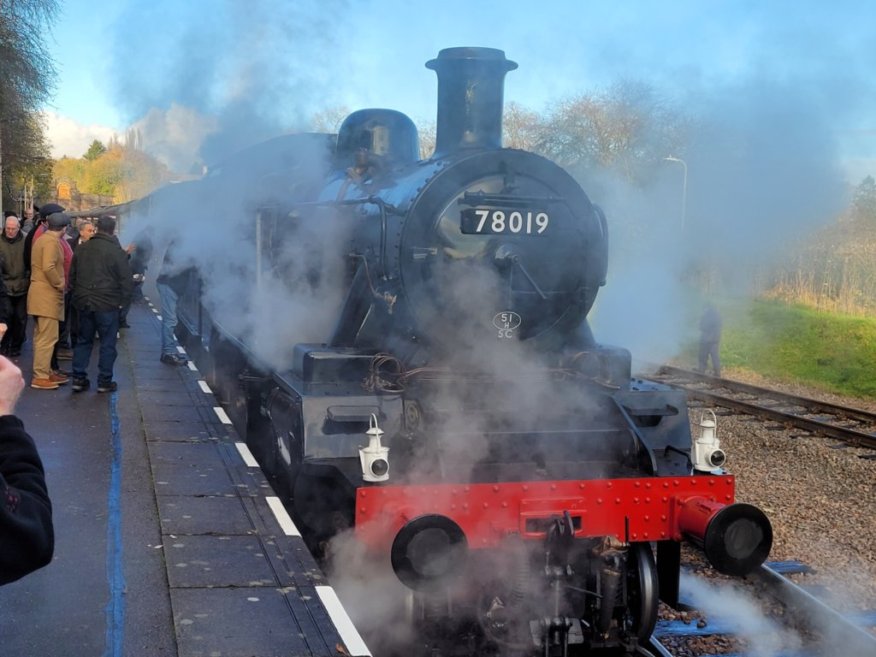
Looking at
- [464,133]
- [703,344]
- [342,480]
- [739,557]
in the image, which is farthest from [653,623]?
[703,344]

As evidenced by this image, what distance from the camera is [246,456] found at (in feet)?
18.5

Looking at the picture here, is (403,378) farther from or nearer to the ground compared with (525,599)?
farther from the ground

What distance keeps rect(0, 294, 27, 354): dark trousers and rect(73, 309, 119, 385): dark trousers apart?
1.62 metres

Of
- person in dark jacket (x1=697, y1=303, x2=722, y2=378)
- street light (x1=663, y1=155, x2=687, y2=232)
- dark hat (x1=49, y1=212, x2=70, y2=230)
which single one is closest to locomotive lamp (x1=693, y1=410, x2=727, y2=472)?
street light (x1=663, y1=155, x2=687, y2=232)

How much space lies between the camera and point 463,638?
4.04m

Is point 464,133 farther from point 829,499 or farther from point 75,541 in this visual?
point 829,499

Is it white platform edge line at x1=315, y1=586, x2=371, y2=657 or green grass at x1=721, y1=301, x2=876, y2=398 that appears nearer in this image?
white platform edge line at x1=315, y1=586, x2=371, y2=657

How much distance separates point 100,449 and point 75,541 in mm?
1685

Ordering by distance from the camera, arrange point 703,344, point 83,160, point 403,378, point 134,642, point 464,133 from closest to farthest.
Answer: point 134,642, point 403,378, point 464,133, point 703,344, point 83,160

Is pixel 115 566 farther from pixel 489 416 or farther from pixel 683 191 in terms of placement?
pixel 683 191

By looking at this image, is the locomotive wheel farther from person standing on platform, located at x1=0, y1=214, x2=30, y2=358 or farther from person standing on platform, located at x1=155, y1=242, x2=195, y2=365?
person standing on platform, located at x1=0, y1=214, x2=30, y2=358

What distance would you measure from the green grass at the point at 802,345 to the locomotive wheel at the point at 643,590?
10.1 meters

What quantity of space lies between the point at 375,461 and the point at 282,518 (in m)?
1.08

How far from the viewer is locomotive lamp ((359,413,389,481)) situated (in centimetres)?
365
